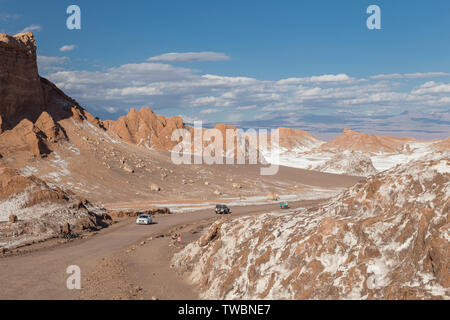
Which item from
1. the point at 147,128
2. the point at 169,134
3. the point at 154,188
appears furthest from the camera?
the point at 147,128

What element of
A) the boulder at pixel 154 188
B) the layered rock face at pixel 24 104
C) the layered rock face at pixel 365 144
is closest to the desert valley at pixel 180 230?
the layered rock face at pixel 24 104

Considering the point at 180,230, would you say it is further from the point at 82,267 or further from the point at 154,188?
the point at 154,188

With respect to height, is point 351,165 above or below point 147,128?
below

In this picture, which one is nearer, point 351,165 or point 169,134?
point 351,165

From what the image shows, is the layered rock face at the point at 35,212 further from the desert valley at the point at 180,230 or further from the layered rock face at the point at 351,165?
the layered rock face at the point at 351,165

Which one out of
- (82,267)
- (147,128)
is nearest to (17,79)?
(82,267)

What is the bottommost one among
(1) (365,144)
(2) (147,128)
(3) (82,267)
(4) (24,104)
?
(3) (82,267)

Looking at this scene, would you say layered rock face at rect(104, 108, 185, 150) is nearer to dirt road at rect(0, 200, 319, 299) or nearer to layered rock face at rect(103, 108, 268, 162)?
layered rock face at rect(103, 108, 268, 162)
